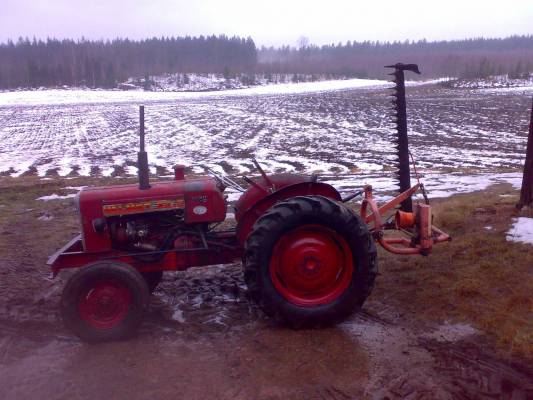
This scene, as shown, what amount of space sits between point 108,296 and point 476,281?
316 centimetres

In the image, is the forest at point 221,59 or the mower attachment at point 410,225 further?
the forest at point 221,59

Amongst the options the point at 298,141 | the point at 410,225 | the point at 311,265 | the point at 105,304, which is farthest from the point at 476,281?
the point at 298,141

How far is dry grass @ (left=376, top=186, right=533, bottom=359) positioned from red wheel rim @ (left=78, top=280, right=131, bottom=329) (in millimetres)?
2307

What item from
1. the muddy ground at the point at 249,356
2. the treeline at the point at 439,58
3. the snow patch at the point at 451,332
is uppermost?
the treeline at the point at 439,58

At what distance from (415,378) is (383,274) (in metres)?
2.06

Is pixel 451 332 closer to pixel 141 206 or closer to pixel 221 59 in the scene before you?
pixel 141 206

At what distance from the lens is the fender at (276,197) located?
4730mm

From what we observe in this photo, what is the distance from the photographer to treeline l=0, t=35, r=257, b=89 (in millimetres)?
82062

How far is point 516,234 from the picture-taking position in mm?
5801

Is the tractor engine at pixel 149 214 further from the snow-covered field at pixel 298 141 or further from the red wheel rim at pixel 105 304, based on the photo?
the snow-covered field at pixel 298 141

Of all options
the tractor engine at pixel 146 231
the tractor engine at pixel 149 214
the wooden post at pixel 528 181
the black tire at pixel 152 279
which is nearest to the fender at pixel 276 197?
the tractor engine at pixel 149 214

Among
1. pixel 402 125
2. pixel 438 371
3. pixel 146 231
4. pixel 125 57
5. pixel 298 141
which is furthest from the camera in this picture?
pixel 125 57

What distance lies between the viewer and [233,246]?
4949mm

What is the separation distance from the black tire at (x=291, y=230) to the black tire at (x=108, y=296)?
89 centimetres
